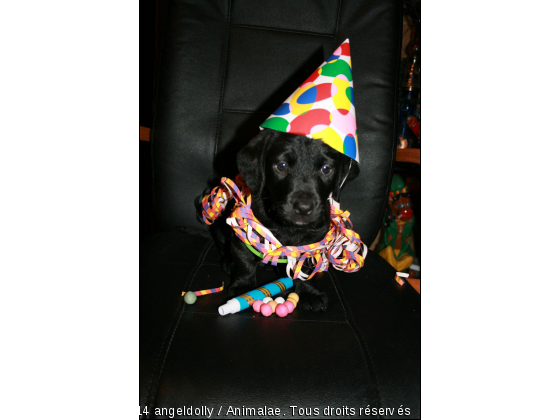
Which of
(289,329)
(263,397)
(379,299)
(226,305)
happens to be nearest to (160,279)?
(226,305)

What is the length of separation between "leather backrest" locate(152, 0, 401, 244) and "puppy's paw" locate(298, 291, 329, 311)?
0.82 m

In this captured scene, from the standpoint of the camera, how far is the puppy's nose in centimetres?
137

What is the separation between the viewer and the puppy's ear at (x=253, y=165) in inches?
59.5

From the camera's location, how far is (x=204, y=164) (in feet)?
6.83

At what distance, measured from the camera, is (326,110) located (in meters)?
1.40

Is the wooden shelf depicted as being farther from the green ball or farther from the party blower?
the green ball

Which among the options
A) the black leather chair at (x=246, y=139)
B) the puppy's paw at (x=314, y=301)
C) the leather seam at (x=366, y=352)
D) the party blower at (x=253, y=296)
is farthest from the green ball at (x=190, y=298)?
the leather seam at (x=366, y=352)

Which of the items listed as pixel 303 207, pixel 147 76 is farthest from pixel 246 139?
pixel 147 76

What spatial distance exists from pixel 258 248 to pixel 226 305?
30 cm

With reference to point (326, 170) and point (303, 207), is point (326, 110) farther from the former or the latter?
point (303, 207)

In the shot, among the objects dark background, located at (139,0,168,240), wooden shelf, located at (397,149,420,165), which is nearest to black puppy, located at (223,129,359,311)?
wooden shelf, located at (397,149,420,165)

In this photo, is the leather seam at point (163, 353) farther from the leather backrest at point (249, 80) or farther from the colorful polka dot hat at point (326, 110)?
the leather backrest at point (249, 80)

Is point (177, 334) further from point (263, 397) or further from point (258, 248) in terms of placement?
point (258, 248)

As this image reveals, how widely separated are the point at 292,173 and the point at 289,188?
0.07 m
